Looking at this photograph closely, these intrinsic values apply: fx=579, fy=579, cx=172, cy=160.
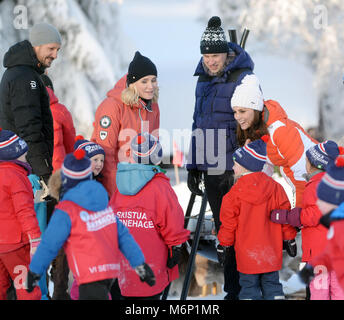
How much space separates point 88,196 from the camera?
321 cm

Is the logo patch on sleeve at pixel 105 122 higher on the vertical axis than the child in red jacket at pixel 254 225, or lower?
higher

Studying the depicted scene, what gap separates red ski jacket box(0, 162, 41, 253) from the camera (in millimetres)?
3754

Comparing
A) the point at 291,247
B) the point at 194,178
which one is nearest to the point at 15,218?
the point at 194,178

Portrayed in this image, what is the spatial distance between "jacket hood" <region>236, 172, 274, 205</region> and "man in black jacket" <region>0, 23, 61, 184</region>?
1.47 metres

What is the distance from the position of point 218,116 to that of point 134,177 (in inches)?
38.4

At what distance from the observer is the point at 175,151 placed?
856cm

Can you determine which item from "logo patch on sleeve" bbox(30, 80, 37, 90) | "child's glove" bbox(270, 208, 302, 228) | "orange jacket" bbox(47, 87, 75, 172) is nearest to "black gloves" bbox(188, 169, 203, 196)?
"child's glove" bbox(270, 208, 302, 228)

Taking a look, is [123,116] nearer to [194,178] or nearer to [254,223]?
[194,178]

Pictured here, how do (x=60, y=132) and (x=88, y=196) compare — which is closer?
(x=88, y=196)

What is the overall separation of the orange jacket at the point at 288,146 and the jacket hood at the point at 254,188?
0.98 ft

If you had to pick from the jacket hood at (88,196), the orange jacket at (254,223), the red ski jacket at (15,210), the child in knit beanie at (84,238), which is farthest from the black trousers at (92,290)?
the orange jacket at (254,223)

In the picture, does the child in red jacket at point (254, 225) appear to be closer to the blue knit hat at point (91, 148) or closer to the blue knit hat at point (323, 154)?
the blue knit hat at point (323, 154)

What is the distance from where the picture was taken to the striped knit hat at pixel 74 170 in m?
3.29

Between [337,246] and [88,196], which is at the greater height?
[88,196]
